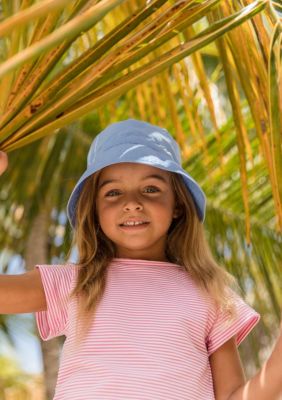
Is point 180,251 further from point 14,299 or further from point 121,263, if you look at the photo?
point 14,299

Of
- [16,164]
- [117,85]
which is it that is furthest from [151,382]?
[16,164]

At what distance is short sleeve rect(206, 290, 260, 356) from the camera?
1985 mm

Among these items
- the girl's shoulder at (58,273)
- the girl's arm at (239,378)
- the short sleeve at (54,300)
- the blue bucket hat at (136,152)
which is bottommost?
the girl's arm at (239,378)

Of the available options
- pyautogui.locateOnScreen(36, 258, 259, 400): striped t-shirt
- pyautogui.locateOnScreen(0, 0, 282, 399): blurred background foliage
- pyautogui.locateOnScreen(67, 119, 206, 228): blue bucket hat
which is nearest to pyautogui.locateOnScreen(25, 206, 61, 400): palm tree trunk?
pyautogui.locateOnScreen(0, 0, 282, 399): blurred background foliage

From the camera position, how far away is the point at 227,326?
2.00 metres

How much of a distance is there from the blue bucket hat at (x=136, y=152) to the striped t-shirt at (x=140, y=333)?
0.22 metres

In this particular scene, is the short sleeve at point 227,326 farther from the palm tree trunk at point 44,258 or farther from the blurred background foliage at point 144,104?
the palm tree trunk at point 44,258

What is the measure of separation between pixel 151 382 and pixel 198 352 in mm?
154

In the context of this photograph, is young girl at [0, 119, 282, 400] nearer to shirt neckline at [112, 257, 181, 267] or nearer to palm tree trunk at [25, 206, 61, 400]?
shirt neckline at [112, 257, 181, 267]

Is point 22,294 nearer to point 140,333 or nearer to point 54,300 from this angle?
point 54,300

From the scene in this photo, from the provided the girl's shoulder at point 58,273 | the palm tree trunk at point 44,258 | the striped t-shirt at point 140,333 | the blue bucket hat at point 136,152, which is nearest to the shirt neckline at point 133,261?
the striped t-shirt at point 140,333

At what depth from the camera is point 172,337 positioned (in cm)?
190

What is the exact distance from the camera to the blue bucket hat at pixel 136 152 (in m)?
2.07

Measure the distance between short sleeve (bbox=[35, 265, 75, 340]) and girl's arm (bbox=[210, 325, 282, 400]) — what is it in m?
0.36
